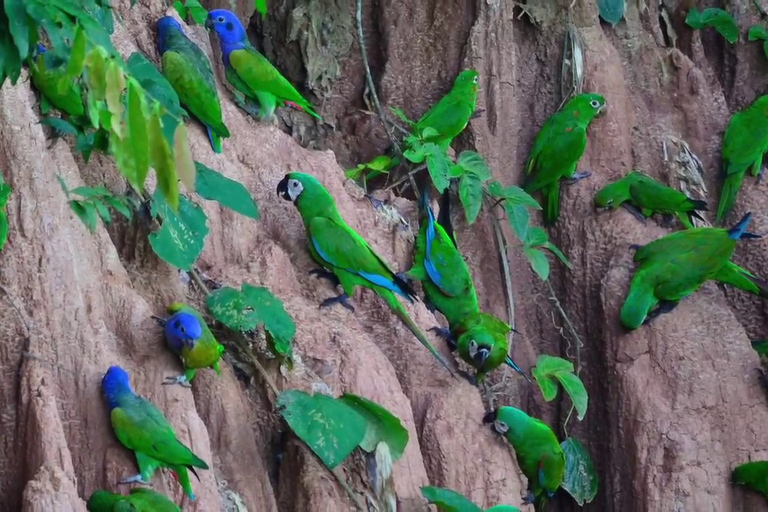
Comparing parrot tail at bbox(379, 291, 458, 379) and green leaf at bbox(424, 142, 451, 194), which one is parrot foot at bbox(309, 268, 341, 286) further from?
green leaf at bbox(424, 142, 451, 194)

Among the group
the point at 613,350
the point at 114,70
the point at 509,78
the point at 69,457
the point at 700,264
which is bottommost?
the point at 69,457

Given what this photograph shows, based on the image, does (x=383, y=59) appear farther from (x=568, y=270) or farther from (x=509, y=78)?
(x=568, y=270)

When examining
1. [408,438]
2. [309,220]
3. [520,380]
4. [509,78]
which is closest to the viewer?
[408,438]

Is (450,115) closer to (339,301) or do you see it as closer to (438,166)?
(438,166)

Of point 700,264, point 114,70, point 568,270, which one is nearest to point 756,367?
point 700,264

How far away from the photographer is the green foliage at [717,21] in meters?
6.21

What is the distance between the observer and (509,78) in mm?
5734

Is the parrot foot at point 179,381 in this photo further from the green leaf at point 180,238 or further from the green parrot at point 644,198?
the green parrot at point 644,198

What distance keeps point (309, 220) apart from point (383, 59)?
1.77 meters

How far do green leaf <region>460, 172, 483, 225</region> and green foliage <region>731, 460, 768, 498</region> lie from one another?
66.1 inches

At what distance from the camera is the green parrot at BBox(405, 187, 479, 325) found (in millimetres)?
4648

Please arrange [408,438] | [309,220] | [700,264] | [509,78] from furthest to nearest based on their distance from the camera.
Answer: [509,78] → [700,264] → [309,220] → [408,438]

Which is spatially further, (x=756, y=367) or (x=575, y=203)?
(x=575, y=203)

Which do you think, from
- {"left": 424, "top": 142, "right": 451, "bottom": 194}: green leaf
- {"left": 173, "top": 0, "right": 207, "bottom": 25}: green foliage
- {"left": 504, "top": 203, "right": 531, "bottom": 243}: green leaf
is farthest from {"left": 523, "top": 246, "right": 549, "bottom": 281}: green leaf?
{"left": 173, "top": 0, "right": 207, "bottom": 25}: green foliage
